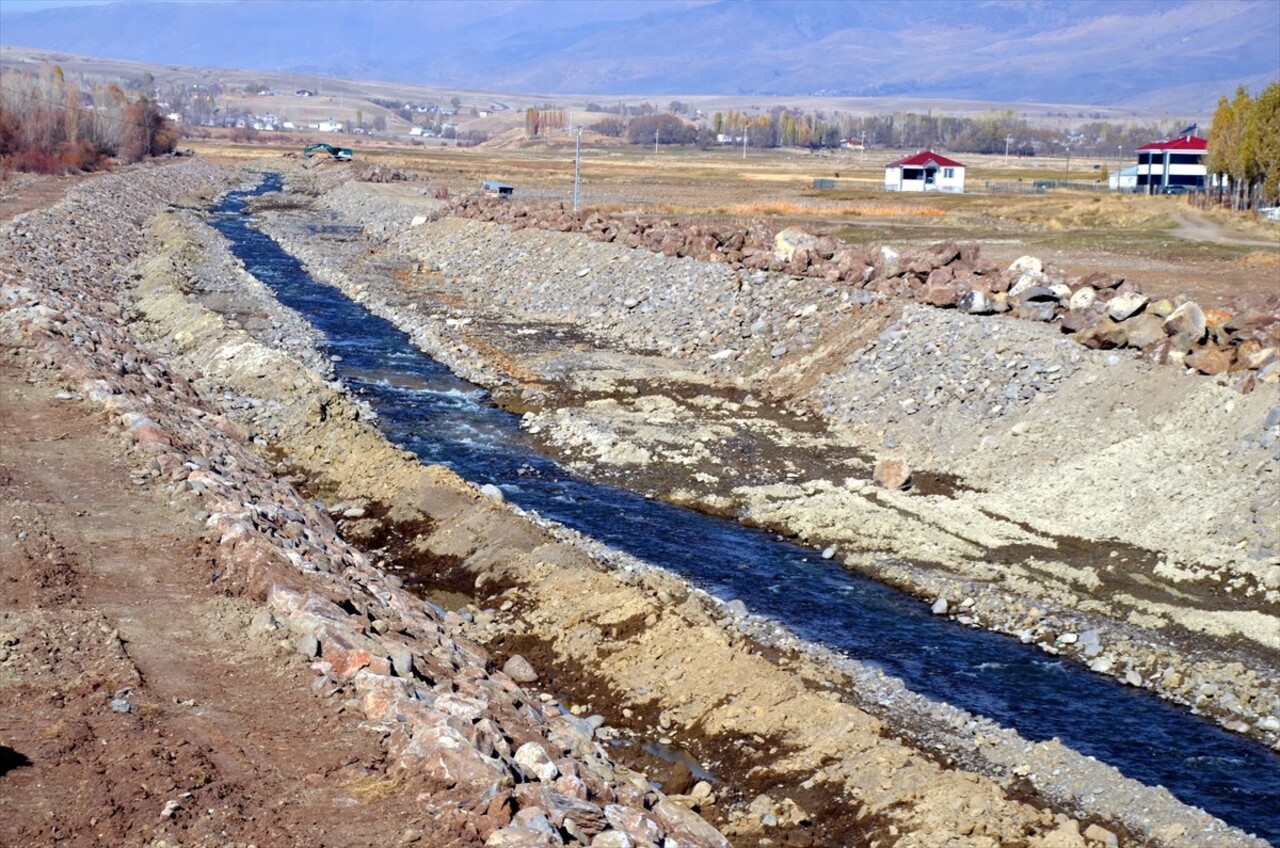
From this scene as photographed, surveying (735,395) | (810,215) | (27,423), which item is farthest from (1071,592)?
(810,215)

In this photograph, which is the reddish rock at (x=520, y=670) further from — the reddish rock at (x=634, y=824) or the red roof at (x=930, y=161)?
the red roof at (x=930, y=161)

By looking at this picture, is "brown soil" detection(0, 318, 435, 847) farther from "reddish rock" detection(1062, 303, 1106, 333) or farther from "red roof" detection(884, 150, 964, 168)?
"red roof" detection(884, 150, 964, 168)

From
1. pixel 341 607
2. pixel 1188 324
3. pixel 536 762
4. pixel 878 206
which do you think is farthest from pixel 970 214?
pixel 536 762

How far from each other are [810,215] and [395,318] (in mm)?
35871

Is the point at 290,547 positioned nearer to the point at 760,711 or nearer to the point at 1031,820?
the point at 760,711

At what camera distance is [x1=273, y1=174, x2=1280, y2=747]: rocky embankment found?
15844 mm

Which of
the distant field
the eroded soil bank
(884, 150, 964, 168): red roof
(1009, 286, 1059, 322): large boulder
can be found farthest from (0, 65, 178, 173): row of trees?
(1009, 286, 1059, 322): large boulder

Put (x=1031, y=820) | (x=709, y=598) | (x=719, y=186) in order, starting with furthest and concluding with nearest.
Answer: (x=719, y=186)
(x=709, y=598)
(x=1031, y=820)

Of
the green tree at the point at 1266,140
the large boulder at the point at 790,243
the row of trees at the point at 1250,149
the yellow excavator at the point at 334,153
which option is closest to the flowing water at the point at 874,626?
the large boulder at the point at 790,243

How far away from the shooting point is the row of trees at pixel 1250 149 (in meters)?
67.2

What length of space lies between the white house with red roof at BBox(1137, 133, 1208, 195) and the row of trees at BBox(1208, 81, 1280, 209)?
12.6 meters

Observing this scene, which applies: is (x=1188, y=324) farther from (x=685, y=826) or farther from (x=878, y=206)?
(x=878, y=206)

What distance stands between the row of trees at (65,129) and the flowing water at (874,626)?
188 ft

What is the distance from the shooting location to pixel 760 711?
503 inches
